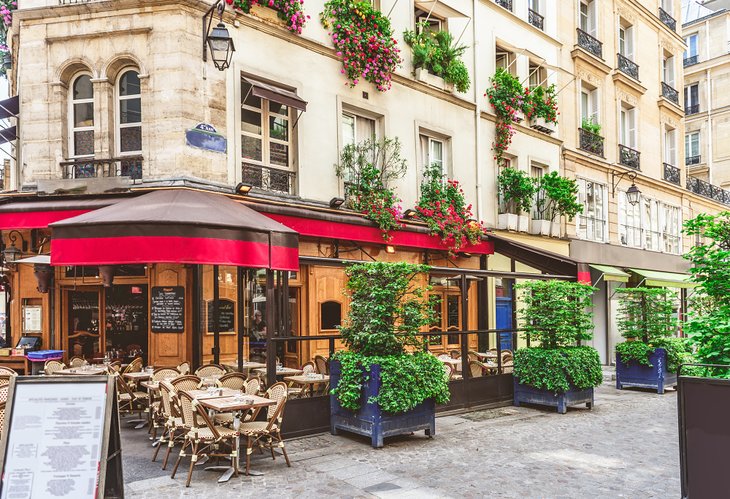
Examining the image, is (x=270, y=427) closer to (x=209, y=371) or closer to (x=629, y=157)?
(x=209, y=371)

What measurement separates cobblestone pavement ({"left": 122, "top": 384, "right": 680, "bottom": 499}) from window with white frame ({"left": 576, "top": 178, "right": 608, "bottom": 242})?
10142 millimetres

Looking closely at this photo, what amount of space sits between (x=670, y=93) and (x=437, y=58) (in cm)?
1542

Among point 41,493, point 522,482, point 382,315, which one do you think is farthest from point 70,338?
point 522,482

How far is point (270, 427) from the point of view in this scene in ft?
24.8

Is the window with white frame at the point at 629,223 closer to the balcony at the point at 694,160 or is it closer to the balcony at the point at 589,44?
the balcony at the point at 589,44

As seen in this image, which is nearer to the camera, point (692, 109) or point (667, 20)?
point (667, 20)

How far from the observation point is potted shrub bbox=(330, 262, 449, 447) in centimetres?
873

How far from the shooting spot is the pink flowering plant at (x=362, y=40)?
12.6 meters

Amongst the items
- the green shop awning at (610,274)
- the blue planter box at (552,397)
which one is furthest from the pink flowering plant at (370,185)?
the green shop awning at (610,274)

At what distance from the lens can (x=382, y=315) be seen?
30.0ft

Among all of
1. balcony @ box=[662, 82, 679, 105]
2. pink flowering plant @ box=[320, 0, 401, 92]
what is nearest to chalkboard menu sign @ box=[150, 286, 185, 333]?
pink flowering plant @ box=[320, 0, 401, 92]

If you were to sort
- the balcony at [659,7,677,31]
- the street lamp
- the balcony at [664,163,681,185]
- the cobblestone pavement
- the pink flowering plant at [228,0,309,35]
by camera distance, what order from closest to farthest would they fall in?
the cobblestone pavement < the street lamp < the pink flowering plant at [228,0,309,35] < the balcony at [664,163,681,185] < the balcony at [659,7,677,31]

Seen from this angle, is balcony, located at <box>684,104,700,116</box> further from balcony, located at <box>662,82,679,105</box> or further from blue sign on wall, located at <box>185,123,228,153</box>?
blue sign on wall, located at <box>185,123,228,153</box>

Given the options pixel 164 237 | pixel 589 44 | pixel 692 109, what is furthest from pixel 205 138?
pixel 692 109
